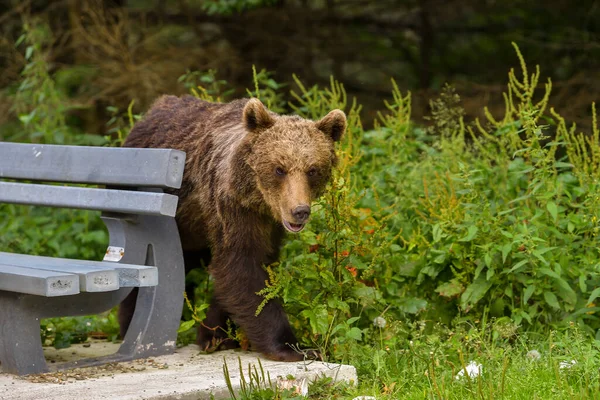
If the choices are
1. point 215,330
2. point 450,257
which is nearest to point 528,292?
point 450,257

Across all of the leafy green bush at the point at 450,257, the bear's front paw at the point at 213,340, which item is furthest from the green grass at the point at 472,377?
the bear's front paw at the point at 213,340

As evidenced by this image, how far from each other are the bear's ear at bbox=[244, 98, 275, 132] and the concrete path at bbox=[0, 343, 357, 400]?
3.91ft

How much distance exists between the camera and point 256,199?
4.84 meters

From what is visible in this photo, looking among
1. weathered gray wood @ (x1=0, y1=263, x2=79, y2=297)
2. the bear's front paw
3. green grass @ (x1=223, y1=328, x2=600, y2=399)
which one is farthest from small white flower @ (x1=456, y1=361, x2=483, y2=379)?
weathered gray wood @ (x1=0, y1=263, x2=79, y2=297)

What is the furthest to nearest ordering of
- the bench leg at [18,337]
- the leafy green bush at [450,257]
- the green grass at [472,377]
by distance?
the leafy green bush at [450,257] → the bench leg at [18,337] → the green grass at [472,377]

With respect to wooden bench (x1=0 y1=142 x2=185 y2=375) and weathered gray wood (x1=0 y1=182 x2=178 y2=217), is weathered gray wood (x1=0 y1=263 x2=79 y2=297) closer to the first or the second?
wooden bench (x1=0 y1=142 x2=185 y2=375)

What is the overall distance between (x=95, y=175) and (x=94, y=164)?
6cm

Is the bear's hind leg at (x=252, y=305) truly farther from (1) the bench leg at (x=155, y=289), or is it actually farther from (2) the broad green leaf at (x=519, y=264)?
(2) the broad green leaf at (x=519, y=264)

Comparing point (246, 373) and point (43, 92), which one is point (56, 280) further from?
point (43, 92)

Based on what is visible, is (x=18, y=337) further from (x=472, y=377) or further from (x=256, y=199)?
(x=472, y=377)

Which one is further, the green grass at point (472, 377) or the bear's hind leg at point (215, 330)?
the bear's hind leg at point (215, 330)

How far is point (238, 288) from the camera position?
490cm

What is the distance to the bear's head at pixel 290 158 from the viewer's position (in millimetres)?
4609

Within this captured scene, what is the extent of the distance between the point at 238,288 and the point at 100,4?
6909 mm
